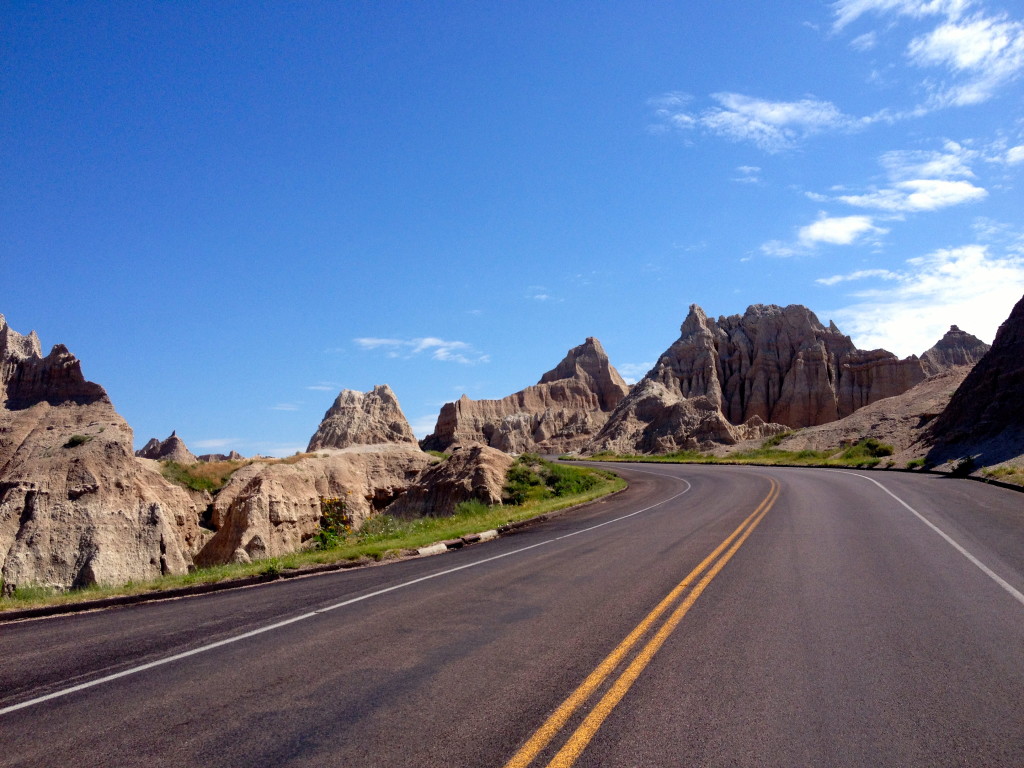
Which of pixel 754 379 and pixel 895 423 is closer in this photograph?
pixel 895 423

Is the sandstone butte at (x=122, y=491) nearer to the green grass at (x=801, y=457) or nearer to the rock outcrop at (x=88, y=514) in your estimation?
the rock outcrop at (x=88, y=514)

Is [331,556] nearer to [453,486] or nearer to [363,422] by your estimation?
[453,486]

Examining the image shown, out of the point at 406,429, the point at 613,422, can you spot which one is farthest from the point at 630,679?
the point at 613,422

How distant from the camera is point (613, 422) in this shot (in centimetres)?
10088

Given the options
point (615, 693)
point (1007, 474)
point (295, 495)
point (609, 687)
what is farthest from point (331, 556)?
point (1007, 474)

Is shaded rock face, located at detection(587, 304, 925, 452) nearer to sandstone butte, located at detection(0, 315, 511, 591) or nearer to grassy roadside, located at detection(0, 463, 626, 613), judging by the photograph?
sandstone butte, located at detection(0, 315, 511, 591)

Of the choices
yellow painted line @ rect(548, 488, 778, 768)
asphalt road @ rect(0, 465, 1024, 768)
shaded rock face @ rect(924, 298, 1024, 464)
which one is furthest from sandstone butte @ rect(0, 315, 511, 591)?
shaded rock face @ rect(924, 298, 1024, 464)

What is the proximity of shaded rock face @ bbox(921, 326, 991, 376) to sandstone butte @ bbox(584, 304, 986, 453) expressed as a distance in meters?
1.14

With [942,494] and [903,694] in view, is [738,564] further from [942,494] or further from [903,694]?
[942,494]

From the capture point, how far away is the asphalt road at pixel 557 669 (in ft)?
13.9

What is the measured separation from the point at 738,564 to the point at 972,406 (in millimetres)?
38786

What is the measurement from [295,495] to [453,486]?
6.99 meters

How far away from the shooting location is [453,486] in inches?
1133

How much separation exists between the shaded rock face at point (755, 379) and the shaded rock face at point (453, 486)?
190ft
